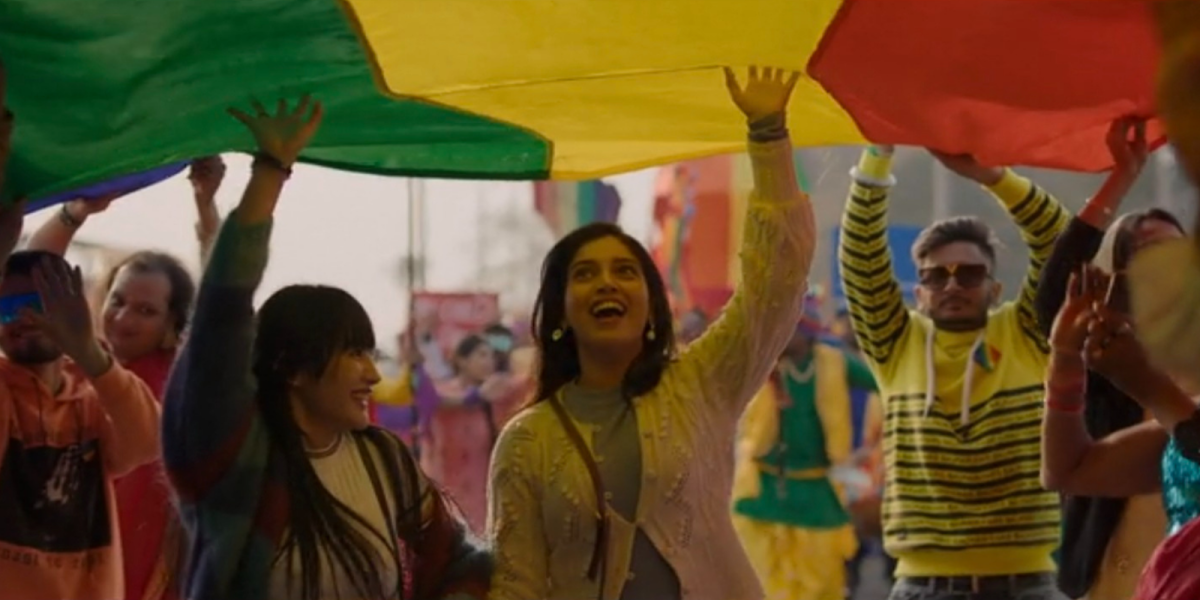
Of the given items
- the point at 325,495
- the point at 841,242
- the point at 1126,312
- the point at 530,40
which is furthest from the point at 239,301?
the point at 841,242

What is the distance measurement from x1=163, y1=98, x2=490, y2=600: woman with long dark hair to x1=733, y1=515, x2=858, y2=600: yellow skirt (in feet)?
11.9

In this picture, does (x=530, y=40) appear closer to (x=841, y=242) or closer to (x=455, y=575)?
(x=455, y=575)

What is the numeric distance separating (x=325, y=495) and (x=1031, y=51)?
5.04 ft

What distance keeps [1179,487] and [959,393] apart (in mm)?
1422

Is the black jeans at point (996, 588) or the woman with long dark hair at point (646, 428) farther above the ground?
the woman with long dark hair at point (646, 428)

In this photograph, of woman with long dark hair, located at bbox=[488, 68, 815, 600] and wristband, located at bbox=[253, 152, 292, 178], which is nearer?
wristband, located at bbox=[253, 152, 292, 178]

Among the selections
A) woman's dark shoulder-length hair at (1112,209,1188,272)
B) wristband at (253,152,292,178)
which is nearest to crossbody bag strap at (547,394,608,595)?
wristband at (253,152,292,178)

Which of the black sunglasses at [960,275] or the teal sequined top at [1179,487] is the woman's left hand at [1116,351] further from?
the black sunglasses at [960,275]

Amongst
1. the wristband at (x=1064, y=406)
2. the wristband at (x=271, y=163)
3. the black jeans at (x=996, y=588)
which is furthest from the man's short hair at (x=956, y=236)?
the wristband at (x=271, y=163)

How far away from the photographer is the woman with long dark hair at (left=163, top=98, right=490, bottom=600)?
2.86 metres

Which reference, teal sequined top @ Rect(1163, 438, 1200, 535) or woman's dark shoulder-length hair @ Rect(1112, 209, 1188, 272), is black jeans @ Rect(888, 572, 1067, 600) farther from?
teal sequined top @ Rect(1163, 438, 1200, 535)

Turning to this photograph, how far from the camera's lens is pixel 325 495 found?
299 centimetres

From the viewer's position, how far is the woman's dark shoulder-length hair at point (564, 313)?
11.3ft

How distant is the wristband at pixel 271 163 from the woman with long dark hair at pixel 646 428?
665 millimetres
